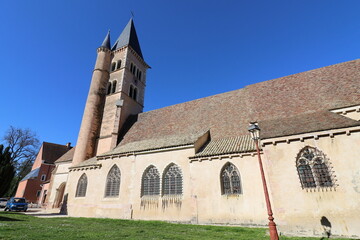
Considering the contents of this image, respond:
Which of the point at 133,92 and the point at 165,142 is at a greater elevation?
the point at 133,92

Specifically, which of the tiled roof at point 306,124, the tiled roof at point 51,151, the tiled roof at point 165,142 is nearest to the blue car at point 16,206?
the tiled roof at point 165,142

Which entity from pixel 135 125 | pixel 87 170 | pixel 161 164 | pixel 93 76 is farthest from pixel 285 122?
pixel 93 76

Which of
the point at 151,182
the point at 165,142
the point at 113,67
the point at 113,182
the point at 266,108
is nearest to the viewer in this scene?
the point at 151,182

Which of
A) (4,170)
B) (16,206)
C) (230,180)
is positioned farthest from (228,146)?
(4,170)

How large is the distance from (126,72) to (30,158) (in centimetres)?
3573

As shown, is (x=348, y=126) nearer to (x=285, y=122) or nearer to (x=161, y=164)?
(x=285, y=122)

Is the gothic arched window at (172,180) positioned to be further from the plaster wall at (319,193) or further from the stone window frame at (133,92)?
the stone window frame at (133,92)

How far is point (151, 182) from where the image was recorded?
49.7 feet

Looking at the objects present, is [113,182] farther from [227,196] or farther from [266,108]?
[266,108]

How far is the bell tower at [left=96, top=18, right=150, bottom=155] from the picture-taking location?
22211mm

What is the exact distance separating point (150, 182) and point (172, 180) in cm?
201

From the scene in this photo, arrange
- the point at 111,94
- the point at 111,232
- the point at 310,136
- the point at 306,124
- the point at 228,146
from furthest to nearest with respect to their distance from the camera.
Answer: the point at 111,94
the point at 228,146
the point at 306,124
the point at 310,136
the point at 111,232

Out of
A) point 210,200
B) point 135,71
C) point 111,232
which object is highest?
point 135,71

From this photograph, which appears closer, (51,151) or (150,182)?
(150,182)
